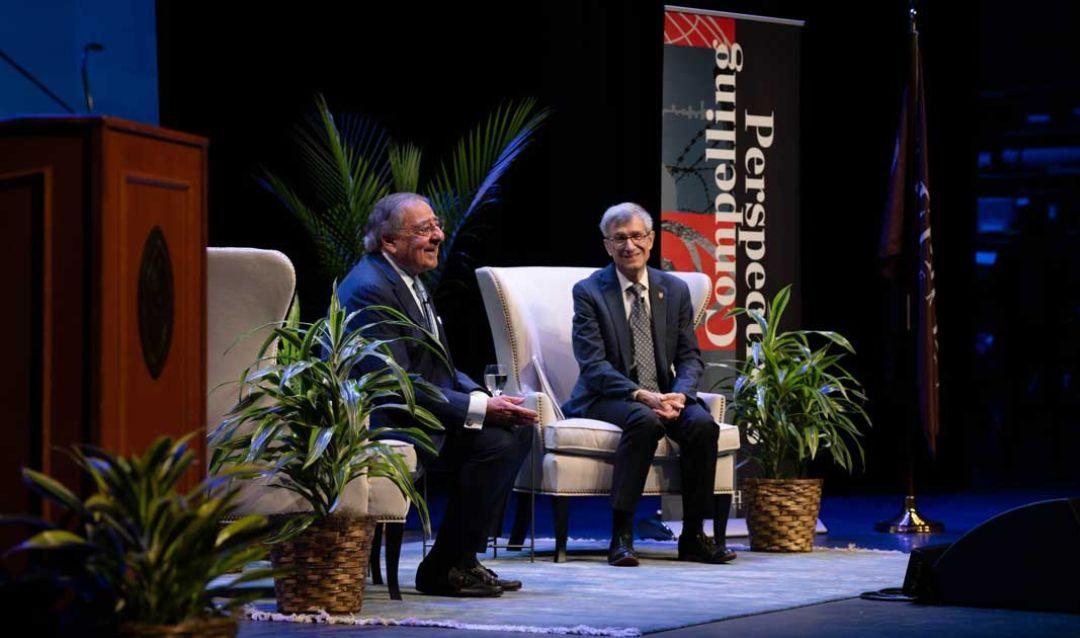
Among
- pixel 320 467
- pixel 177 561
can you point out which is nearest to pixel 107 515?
pixel 177 561

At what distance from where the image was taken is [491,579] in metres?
4.48

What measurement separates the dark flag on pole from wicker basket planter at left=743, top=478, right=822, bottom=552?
106 centimetres

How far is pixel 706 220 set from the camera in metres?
6.48

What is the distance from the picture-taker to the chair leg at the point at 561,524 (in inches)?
212

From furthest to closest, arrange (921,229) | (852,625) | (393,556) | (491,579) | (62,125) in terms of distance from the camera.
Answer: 1. (921,229)
2. (491,579)
3. (393,556)
4. (852,625)
5. (62,125)

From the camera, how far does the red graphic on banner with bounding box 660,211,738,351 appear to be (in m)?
6.41

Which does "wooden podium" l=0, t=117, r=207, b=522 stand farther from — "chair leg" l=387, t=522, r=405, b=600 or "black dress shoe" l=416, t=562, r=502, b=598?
"black dress shoe" l=416, t=562, r=502, b=598

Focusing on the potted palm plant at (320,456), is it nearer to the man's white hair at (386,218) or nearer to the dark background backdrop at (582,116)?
the man's white hair at (386,218)

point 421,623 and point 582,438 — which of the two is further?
point 582,438

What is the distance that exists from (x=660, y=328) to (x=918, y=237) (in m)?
1.55

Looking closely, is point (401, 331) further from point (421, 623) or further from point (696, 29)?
point (696, 29)

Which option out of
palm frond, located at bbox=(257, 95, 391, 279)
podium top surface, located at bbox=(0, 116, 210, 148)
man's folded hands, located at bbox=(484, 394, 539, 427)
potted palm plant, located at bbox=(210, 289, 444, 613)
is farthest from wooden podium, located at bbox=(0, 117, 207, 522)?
palm frond, located at bbox=(257, 95, 391, 279)

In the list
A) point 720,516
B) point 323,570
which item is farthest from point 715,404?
point 323,570

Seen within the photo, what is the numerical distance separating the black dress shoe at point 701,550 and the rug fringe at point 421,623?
1745mm
